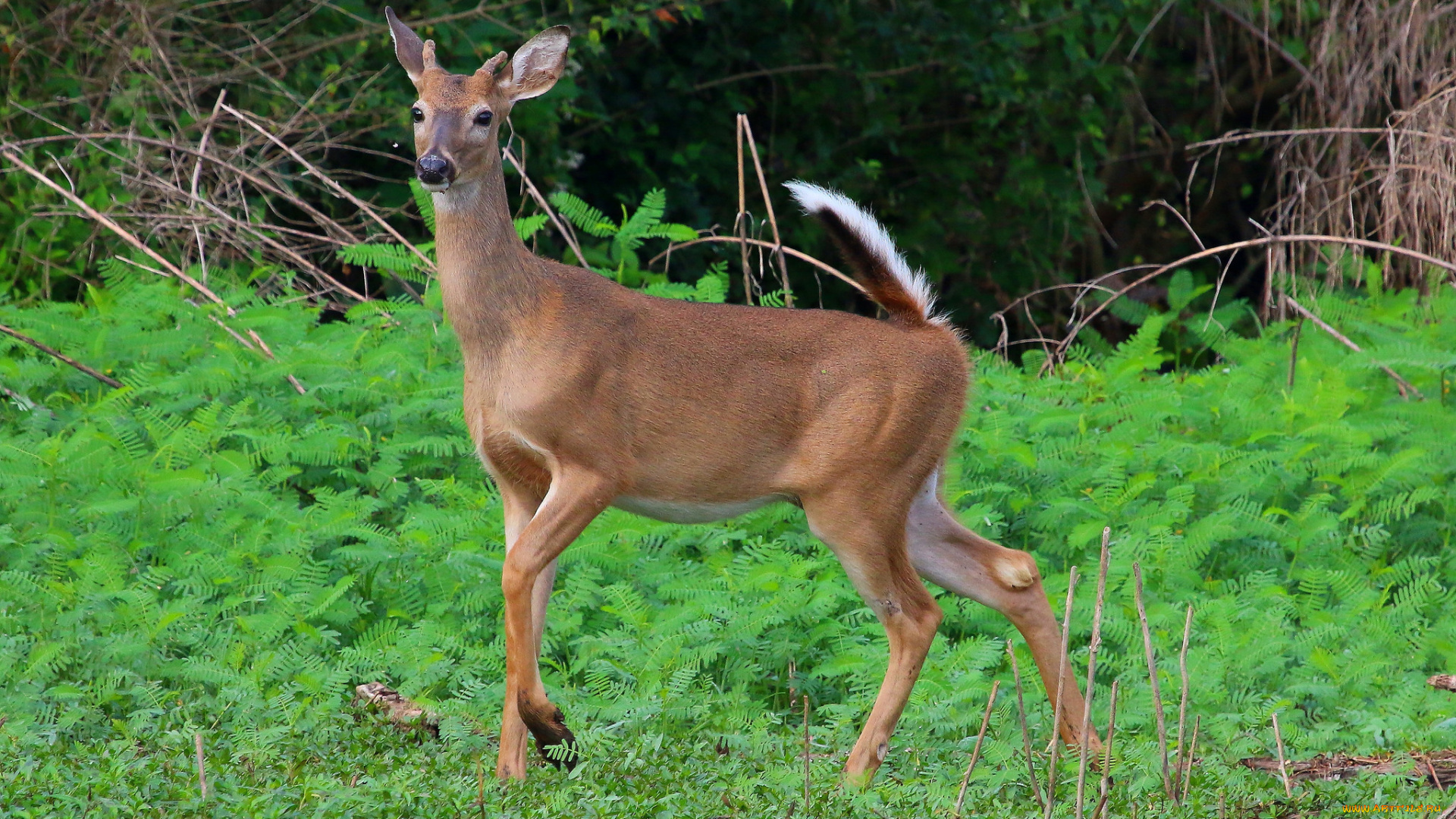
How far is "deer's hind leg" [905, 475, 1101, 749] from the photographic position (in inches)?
214

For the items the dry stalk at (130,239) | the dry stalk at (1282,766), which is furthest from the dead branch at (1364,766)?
the dry stalk at (130,239)

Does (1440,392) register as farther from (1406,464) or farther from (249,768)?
(249,768)

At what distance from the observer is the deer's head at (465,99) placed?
15.7ft

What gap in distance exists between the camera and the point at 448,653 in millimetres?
5766

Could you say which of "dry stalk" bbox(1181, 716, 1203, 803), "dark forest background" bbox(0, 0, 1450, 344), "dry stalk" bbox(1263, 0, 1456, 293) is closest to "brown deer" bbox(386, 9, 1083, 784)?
"dry stalk" bbox(1181, 716, 1203, 803)

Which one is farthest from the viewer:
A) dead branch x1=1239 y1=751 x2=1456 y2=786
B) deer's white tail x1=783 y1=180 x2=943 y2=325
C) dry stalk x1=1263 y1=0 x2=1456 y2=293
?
dry stalk x1=1263 y1=0 x2=1456 y2=293

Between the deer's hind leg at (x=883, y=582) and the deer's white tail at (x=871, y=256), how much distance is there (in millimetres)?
725

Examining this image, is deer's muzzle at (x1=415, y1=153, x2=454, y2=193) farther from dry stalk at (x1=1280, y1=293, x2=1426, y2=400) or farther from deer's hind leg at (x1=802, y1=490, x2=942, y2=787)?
dry stalk at (x1=1280, y1=293, x2=1426, y2=400)

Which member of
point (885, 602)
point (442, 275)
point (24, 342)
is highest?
point (442, 275)

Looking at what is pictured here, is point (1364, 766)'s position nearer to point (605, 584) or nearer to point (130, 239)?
point (605, 584)

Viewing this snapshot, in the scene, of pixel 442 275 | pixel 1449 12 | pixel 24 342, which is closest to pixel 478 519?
pixel 442 275

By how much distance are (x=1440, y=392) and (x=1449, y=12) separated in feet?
9.45

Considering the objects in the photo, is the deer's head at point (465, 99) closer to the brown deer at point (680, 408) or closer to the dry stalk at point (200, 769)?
the brown deer at point (680, 408)

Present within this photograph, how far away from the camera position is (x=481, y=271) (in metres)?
4.98
